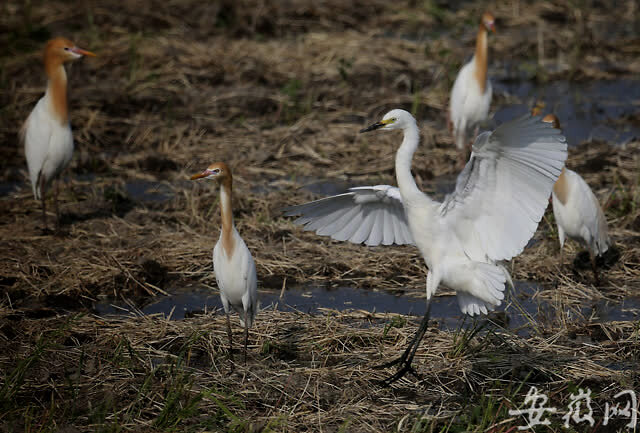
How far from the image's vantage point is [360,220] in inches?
190

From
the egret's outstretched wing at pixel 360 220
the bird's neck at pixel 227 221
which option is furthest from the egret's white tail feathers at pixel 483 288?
the bird's neck at pixel 227 221

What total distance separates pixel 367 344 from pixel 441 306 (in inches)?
34.1

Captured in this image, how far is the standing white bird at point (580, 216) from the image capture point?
17.7 ft

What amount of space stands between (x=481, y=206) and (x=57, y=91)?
400 centimetres

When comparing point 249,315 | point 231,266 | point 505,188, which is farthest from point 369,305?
point 505,188

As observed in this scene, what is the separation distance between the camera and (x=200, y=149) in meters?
7.71

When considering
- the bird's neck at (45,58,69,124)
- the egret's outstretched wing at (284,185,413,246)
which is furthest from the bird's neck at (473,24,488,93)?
the bird's neck at (45,58,69,124)

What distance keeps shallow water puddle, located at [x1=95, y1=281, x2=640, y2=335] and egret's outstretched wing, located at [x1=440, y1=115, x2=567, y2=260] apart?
80cm

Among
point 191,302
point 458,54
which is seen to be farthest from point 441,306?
point 458,54

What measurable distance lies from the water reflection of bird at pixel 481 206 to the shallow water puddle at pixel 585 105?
4.09 metres

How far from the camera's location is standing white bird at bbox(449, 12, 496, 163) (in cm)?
760

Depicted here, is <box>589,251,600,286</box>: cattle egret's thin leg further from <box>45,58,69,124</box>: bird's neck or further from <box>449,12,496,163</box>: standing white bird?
<box>45,58,69,124</box>: bird's neck

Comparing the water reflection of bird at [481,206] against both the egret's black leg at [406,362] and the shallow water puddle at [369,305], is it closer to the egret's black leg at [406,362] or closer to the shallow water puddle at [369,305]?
the egret's black leg at [406,362]

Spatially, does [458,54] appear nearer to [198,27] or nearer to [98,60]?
[198,27]
